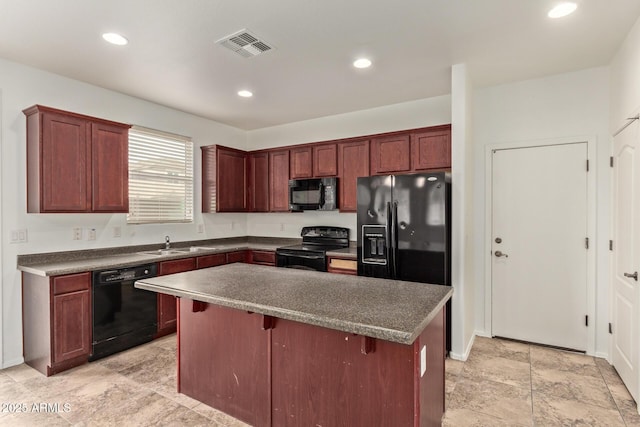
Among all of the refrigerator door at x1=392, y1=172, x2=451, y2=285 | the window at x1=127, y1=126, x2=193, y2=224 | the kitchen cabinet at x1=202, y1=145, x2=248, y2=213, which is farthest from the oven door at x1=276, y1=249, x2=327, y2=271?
the window at x1=127, y1=126, x2=193, y2=224

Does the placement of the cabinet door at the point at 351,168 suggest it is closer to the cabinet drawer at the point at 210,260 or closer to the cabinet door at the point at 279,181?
the cabinet door at the point at 279,181

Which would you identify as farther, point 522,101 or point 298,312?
point 522,101

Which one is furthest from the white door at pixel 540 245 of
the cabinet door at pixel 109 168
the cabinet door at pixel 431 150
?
the cabinet door at pixel 109 168

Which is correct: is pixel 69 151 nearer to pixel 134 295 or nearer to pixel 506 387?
pixel 134 295

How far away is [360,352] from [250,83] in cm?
296

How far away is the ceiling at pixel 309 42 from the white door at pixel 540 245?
0.95 meters

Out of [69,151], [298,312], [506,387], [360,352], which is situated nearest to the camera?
[298,312]

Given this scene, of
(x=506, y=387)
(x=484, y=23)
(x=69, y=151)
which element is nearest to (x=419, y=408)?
(x=506, y=387)

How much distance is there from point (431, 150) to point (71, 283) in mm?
3786

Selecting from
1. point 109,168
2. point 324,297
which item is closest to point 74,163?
point 109,168

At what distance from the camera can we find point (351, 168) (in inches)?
174

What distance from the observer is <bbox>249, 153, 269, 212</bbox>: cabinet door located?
17.0 feet

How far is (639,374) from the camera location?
2.39 meters

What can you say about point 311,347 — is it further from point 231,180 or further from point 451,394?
point 231,180
